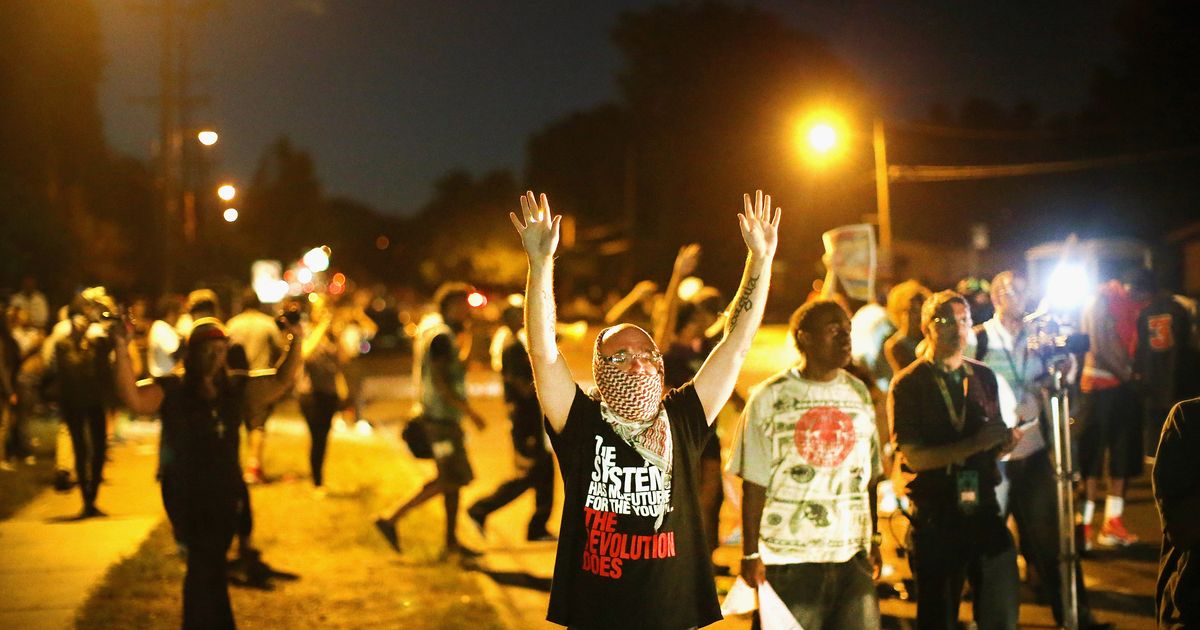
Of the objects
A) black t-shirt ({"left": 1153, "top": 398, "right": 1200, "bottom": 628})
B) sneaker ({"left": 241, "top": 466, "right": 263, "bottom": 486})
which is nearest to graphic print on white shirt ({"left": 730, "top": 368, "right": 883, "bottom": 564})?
black t-shirt ({"left": 1153, "top": 398, "right": 1200, "bottom": 628})

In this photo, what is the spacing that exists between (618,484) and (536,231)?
2.96ft

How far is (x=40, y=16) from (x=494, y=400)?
28.3 m

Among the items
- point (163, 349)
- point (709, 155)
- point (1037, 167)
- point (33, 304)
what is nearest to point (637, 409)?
point (163, 349)

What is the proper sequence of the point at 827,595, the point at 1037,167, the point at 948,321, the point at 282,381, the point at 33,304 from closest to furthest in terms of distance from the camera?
1. the point at 827,595
2. the point at 948,321
3. the point at 282,381
4. the point at 33,304
5. the point at 1037,167

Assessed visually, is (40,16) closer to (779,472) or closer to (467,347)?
(467,347)

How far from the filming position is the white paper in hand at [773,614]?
15.0 feet

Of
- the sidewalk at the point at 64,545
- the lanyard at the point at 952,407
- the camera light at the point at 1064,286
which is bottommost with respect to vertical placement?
the sidewalk at the point at 64,545

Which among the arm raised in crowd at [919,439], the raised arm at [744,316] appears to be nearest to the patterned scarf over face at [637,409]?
the raised arm at [744,316]

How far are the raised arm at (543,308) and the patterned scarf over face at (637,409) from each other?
0.14 metres

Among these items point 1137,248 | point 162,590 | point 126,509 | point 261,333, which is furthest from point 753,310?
point 1137,248

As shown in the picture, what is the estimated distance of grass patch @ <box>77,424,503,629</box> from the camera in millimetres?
7008

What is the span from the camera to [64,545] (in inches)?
350

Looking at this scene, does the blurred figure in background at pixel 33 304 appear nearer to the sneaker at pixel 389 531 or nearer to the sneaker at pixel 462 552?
the sneaker at pixel 389 531

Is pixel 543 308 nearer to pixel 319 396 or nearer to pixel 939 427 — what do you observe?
pixel 939 427
